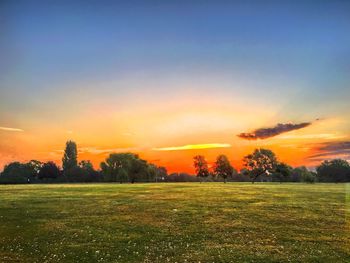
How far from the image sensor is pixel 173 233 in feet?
88.1

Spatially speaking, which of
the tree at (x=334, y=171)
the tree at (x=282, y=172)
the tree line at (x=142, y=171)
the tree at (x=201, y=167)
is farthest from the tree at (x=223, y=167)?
the tree at (x=334, y=171)

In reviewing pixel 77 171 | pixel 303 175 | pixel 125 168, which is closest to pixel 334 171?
pixel 303 175

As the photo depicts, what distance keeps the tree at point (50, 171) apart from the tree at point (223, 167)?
5982 centimetres

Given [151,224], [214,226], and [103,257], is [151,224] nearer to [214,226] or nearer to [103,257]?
[214,226]

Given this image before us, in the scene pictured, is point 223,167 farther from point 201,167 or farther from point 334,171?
point 334,171

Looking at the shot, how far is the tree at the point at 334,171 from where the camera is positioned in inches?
4715

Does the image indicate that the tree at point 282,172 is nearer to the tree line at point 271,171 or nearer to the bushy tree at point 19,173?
the tree line at point 271,171

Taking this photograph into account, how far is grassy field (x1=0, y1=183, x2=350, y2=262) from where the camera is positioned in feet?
71.4

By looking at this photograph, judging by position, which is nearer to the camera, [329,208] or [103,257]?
[103,257]

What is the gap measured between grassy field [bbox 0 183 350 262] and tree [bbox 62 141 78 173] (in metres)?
65.9

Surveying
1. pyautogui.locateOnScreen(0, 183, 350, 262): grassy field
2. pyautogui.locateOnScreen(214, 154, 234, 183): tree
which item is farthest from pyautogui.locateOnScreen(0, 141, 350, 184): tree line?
A: pyautogui.locateOnScreen(0, 183, 350, 262): grassy field

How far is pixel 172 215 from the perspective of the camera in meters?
34.2

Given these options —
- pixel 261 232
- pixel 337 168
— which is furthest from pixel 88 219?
pixel 337 168

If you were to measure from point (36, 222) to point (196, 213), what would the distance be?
553 inches
